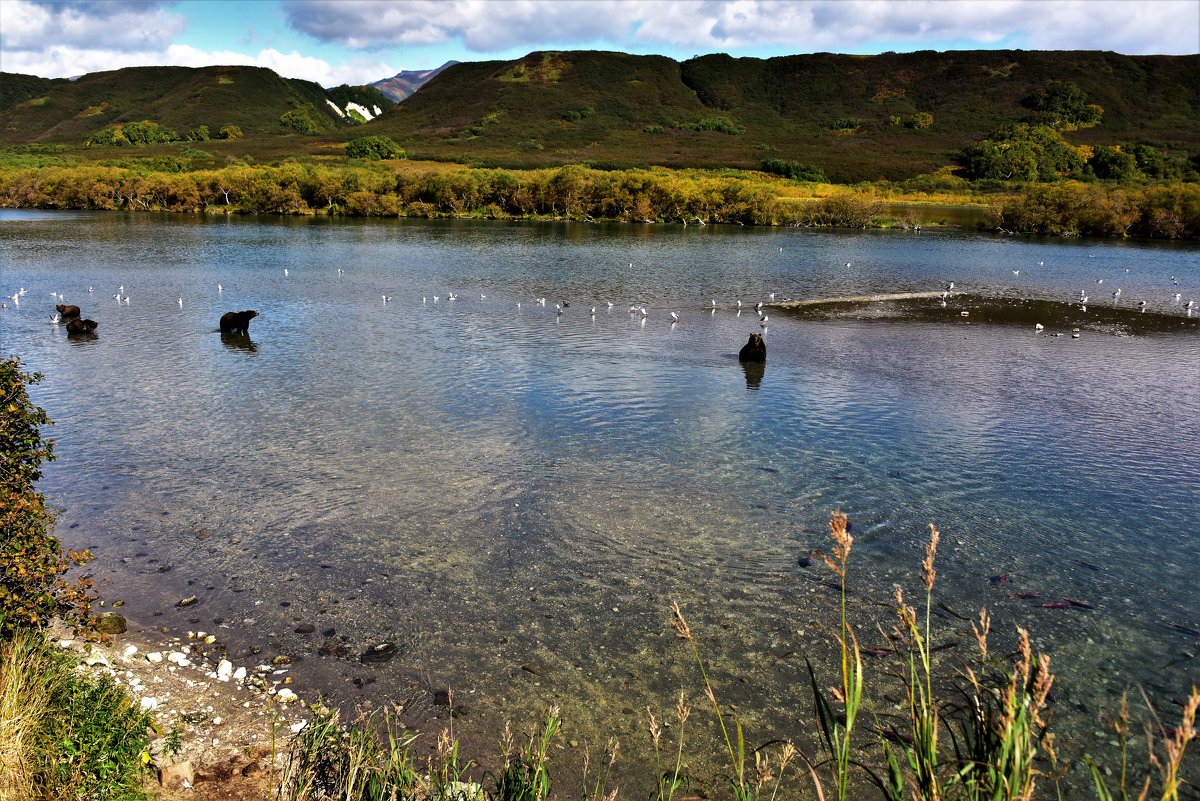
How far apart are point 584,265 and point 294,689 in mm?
40759

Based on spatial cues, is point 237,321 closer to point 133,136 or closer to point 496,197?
point 496,197

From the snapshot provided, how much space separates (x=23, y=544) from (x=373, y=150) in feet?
503

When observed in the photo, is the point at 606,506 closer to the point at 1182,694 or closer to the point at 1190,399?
the point at 1182,694

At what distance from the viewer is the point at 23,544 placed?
693cm

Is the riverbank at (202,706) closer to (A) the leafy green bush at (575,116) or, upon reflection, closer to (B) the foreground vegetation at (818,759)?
(B) the foreground vegetation at (818,759)

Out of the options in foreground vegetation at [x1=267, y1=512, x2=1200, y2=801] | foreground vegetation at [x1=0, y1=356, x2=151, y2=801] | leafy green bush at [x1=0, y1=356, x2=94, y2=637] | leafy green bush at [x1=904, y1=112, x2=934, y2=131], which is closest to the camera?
foreground vegetation at [x1=267, y1=512, x2=1200, y2=801]

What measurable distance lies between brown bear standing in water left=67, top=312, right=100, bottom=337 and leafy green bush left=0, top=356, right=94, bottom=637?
67.6ft

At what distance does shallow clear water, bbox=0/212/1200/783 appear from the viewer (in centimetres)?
873

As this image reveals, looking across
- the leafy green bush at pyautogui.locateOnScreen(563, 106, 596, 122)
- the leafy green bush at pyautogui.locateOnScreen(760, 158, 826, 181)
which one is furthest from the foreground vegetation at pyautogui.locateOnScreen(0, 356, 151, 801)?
the leafy green bush at pyautogui.locateOnScreen(563, 106, 596, 122)

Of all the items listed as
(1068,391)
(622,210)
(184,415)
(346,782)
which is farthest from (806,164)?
(346,782)

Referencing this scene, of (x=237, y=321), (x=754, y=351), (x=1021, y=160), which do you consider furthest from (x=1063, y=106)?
(x=237, y=321)

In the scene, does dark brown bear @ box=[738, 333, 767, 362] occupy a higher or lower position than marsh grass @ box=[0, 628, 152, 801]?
higher

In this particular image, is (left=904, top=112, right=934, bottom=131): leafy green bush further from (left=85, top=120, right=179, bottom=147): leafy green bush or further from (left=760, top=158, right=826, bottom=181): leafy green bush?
(left=85, top=120, right=179, bottom=147): leafy green bush

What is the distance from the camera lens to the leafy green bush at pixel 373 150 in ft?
476
